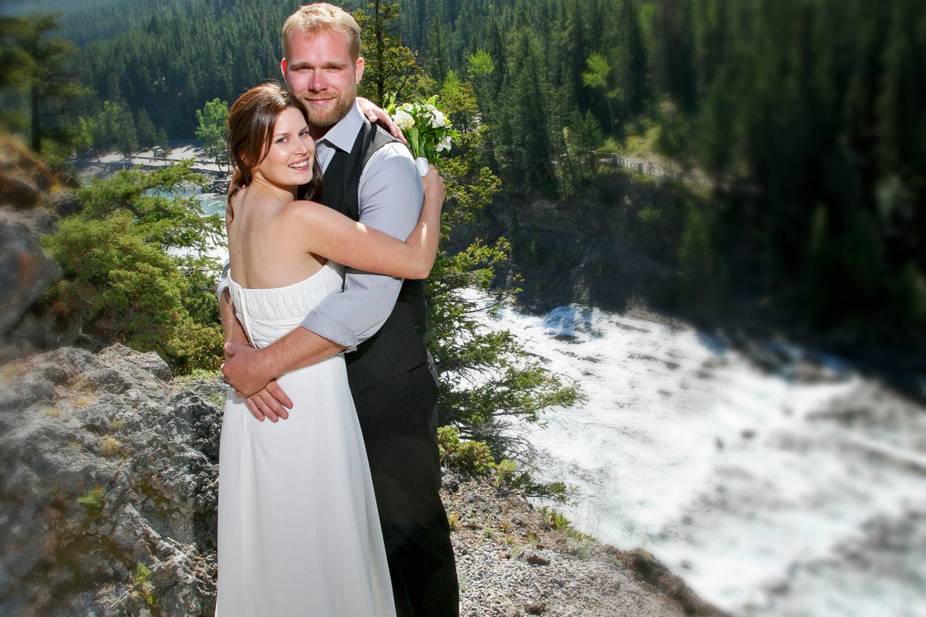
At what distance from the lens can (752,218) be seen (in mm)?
640

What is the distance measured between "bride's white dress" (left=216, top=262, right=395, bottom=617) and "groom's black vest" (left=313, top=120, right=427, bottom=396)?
0.13 meters

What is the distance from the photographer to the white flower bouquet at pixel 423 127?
6.25 feet

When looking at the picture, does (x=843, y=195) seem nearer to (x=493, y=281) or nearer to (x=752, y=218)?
(x=752, y=218)

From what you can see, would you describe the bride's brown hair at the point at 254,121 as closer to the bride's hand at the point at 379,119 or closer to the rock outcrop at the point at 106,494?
the bride's hand at the point at 379,119

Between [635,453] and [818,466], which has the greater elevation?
[818,466]

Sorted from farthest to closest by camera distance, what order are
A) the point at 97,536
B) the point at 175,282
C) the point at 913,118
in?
1. the point at 175,282
2. the point at 97,536
3. the point at 913,118

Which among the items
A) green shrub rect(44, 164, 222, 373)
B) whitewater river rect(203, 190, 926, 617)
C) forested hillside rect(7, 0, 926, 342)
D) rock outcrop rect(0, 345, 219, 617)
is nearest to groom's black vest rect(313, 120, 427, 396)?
forested hillside rect(7, 0, 926, 342)

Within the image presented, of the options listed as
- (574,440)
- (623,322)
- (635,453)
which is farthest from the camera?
(574,440)

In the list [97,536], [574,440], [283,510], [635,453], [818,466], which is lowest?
[574,440]

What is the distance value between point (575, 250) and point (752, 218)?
26.1 inches

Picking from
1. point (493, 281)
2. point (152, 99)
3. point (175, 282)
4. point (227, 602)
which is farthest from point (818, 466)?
point (493, 281)

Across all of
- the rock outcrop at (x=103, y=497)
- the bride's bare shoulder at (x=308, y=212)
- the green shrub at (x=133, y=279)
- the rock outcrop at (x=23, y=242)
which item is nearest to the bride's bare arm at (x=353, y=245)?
the bride's bare shoulder at (x=308, y=212)

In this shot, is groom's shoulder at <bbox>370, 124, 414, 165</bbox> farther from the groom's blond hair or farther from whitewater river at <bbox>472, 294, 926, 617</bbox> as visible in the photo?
whitewater river at <bbox>472, 294, 926, 617</bbox>

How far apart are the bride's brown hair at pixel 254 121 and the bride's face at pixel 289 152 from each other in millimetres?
11
